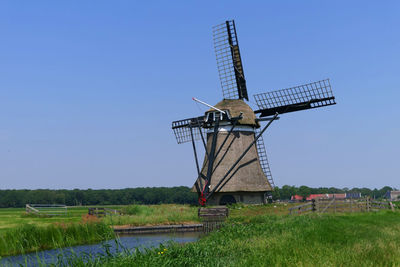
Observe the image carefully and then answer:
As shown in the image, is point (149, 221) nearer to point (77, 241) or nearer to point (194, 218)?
point (194, 218)

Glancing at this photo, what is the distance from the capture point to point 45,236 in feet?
54.2

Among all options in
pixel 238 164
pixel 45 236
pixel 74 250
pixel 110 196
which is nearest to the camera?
pixel 74 250

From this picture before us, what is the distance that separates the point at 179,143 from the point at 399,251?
76.7ft

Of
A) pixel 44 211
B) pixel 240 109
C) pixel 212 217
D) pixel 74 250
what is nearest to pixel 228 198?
pixel 240 109

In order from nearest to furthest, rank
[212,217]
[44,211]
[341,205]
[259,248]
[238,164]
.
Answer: [259,248], [212,217], [341,205], [44,211], [238,164]

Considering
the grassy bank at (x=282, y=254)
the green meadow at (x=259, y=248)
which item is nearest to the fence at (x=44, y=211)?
the green meadow at (x=259, y=248)

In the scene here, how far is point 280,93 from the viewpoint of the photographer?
3016 centimetres

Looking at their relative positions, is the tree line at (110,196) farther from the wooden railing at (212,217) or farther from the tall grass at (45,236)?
the tall grass at (45,236)

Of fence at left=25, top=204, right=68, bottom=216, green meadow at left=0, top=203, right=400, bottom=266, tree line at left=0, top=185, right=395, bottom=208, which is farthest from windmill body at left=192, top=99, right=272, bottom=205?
tree line at left=0, top=185, right=395, bottom=208

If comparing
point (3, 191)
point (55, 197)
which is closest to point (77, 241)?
point (55, 197)

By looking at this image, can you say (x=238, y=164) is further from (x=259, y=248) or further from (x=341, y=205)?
(x=259, y=248)

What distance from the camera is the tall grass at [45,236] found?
15117mm

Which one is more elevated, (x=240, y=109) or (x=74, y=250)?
(x=240, y=109)

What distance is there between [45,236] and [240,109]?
58.2 ft
